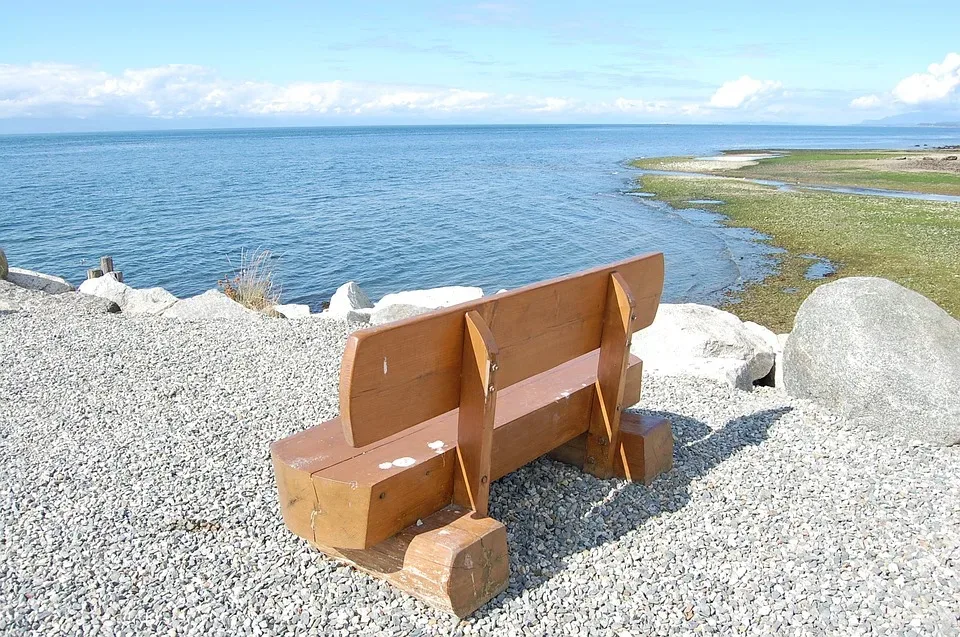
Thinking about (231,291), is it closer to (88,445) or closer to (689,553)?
(88,445)

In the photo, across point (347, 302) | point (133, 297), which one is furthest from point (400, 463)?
point (133, 297)

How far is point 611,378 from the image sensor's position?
4.80m

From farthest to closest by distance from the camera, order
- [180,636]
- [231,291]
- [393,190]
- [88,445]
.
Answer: [393,190]
[231,291]
[88,445]
[180,636]

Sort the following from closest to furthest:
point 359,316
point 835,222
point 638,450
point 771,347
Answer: point 638,450
point 771,347
point 359,316
point 835,222

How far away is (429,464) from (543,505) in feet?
4.18

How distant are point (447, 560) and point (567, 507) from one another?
1414mm

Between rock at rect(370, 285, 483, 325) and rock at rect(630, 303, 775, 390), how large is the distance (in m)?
3.29

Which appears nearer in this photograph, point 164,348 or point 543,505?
point 543,505

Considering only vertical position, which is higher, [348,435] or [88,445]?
[348,435]

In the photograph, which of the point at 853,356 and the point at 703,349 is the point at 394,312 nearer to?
the point at 703,349

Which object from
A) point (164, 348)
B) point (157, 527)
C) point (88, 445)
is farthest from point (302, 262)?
point (157, 527)

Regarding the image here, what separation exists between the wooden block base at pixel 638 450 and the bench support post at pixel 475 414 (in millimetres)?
1406

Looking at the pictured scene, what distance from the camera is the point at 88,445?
572 centimetres

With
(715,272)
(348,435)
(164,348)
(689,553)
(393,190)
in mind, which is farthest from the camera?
(393,190)
